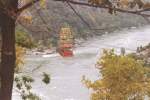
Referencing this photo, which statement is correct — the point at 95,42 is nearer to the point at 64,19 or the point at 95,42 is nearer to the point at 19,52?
the point at 64,19

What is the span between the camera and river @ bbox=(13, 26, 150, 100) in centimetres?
1580

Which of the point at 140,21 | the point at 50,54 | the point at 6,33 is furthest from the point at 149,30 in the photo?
the point at 6,33

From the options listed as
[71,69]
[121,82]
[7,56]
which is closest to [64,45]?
[121,82]

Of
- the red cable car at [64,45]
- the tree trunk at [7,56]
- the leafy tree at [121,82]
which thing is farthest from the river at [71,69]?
the tree trunk at [7,56]

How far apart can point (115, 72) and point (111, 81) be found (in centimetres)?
15

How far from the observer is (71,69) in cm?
1970

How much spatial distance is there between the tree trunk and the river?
10.1 meters

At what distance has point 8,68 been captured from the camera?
3938 mm

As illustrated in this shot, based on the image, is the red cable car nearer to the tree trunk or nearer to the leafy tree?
the leafy tree

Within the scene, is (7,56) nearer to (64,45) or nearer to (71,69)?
(64,45)

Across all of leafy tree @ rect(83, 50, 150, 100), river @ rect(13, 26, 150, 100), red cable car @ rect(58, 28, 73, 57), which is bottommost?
river @ rect(13, 26, 150, 100)

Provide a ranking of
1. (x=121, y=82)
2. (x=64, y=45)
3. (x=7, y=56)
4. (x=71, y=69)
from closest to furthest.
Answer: (x=7, y=56) → (x=121, y=82) → (x=64, y=45) → (x=71, y=69)

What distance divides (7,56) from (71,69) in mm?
15812

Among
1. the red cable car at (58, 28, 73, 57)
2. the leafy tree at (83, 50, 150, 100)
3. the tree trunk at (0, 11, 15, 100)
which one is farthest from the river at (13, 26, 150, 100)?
the tree trunk at (0, 11, 15, 100)
